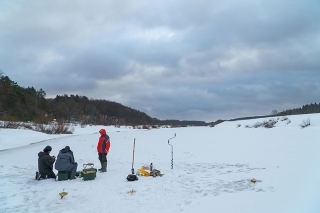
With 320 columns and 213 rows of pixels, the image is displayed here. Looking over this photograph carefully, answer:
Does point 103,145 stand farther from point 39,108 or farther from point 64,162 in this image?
point 39,108

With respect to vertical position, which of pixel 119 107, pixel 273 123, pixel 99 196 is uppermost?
pixel 119 107

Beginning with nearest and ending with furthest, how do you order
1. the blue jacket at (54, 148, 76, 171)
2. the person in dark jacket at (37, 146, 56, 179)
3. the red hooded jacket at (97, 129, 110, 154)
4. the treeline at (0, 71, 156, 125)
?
the blue jacket at (54, 148, 76, 171) < the person in dark jacket at (37, 146, 56, 179) < the red hooded jacket at (97, 129, 110, 154) < the treeline at (0, 71, 156, 125)

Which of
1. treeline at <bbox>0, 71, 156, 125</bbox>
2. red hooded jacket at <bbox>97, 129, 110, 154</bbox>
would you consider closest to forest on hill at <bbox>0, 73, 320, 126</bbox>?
treeline at <bbox>0, 71, 156, 125</bbox>

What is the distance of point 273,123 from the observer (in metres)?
35.2

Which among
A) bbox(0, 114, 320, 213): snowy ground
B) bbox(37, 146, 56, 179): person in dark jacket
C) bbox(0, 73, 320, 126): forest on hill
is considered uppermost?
bbox(0, 73, 320, 126): forest on hill

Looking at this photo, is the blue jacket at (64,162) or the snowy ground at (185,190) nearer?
the snowy ground at (185,190)

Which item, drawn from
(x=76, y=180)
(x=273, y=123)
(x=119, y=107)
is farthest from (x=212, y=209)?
(x=119, y=107)

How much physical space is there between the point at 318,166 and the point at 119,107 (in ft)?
558

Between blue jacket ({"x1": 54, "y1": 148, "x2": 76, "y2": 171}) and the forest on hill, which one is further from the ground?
the forest on hill

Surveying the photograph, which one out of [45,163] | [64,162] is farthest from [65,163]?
[45,163]

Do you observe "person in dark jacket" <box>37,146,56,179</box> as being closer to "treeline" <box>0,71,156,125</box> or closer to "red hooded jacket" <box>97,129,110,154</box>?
"red hooded jacket" <box>97,129,110,154</box>

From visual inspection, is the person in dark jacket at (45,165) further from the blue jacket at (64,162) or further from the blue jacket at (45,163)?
the blue jacket at (64,162)

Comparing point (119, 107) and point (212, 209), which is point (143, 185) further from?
point (119, 107)

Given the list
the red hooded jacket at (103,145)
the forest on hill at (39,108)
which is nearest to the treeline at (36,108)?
the forest on hill at (39,108)
